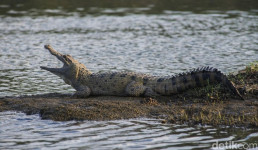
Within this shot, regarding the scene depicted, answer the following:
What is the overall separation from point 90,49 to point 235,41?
15.7 feet

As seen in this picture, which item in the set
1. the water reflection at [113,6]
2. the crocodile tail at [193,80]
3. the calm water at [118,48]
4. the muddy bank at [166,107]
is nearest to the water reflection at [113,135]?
the calm water at [118,48]

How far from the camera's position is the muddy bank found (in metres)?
7.23

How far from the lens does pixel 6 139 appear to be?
6.66 meters

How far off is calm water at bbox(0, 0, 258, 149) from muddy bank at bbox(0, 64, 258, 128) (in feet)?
0.89

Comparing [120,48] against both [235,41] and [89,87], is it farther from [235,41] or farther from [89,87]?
[89,87]

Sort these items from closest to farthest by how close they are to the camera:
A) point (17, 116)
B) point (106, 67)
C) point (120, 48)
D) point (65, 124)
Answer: point (65, 124), point (17, 116), point (106, 67), point (120, 48)

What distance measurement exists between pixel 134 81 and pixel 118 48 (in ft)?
20.4

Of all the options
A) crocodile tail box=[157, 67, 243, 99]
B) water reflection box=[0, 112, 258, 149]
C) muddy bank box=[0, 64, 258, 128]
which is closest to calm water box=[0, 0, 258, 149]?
water reflection box=[0, 112, 258, 149]

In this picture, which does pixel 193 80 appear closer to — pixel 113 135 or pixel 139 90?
pixel 139 90

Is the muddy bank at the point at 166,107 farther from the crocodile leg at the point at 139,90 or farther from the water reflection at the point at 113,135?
the water reflection at the point at 113,135

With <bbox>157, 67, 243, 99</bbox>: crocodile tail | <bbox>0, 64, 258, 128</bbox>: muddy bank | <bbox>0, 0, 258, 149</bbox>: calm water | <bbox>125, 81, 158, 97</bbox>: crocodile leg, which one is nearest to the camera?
<bbox>0, 0, 258, 149</bbox>: calm water

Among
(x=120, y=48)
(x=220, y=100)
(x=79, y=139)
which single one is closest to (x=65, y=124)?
(x=79, y=139)

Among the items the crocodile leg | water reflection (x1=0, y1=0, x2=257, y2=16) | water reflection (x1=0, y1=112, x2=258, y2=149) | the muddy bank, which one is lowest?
water reflection (x1=0, y1=112, x2=258, y2=149)

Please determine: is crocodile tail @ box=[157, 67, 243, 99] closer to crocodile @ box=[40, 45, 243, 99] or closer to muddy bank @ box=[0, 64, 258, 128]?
crocodile @ box=[40, 45, 243, 99]
